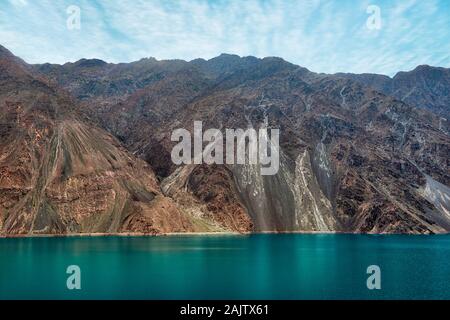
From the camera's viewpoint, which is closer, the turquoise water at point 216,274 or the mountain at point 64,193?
the turquoise water at point 216,274

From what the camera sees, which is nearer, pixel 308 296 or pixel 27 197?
pixel 308 296

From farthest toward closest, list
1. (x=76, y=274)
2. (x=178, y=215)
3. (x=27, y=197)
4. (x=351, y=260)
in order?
(x=178, y=215)
(x=27, y=197)
(x=351, y=260)
(x=76, y=274)

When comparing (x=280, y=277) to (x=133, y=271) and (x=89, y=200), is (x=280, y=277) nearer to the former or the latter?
(x=133, y=271)

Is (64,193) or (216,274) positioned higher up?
(64,193)

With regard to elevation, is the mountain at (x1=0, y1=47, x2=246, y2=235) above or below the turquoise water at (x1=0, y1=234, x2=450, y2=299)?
above

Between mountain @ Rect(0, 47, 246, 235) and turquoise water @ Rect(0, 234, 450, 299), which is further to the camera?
mountain @ Rect(0, 47, 246, 235)

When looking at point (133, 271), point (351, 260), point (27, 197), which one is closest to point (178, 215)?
point (27, 197)

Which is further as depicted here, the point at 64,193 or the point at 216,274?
the point at 64,193

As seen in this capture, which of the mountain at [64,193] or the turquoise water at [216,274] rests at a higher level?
the mountain at [64,193]
